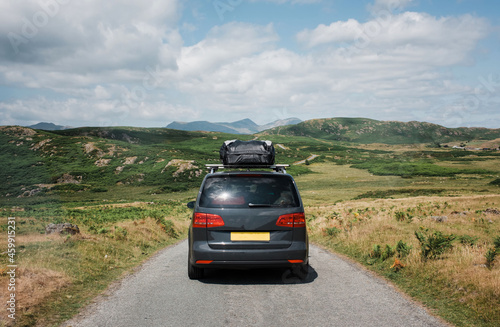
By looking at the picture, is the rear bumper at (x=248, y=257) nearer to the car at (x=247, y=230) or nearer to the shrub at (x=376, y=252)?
the car at (x=247, y=230)

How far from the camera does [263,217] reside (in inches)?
270

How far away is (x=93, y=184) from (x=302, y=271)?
8173 centimetres

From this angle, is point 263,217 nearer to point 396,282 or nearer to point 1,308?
point 396,282

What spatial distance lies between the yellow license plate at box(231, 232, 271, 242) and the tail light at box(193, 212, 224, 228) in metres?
0.35

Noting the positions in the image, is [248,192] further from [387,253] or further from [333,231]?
[333,231]

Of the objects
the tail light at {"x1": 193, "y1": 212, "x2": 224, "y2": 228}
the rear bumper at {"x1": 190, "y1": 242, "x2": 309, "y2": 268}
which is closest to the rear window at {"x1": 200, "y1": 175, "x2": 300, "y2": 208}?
the tail light at {"x1": 193, "y1": 212, "x2": 224, "y2": 228}

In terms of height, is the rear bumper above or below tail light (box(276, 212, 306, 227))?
below

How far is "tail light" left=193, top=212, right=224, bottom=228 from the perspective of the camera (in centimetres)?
688

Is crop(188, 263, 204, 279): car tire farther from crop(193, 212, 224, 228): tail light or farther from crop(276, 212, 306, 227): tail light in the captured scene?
crop(276, 212, 306, 227): tail light

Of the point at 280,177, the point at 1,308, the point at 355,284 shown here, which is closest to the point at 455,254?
the point at 355,284

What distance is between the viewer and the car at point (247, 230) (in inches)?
268

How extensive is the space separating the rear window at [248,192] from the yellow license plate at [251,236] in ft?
1.75

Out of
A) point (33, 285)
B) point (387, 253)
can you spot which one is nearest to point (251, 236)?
point (33, 285)

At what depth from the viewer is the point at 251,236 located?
6832 millimetres
